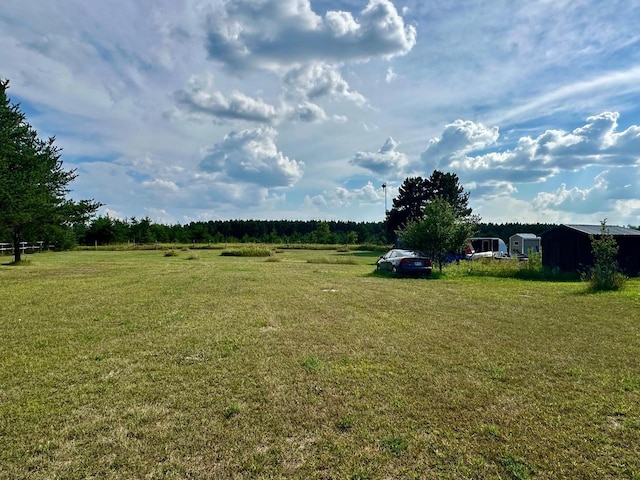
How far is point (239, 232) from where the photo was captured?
343 ft

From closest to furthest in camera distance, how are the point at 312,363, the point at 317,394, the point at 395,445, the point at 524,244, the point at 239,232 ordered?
the point at 395,445
the point at 317,394
the point at 312,363
the point at 524,244
the point at 239,232

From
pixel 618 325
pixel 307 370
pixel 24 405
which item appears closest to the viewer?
pixel 24 405

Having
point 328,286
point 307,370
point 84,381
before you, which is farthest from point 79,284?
point 307,370

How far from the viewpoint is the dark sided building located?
57.0 ft

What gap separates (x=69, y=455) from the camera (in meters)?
2.95

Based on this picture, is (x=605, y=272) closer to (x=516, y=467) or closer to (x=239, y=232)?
(x=516, y=467)

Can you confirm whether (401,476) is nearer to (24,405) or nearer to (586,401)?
(586,401)

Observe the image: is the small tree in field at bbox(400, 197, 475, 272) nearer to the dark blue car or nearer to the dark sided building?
the dark blue car

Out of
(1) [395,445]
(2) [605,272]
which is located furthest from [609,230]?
(1) [395,445]

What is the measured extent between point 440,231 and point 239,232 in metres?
90.5

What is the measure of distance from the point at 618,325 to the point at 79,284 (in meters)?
15.8

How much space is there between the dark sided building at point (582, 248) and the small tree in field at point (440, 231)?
4584mm

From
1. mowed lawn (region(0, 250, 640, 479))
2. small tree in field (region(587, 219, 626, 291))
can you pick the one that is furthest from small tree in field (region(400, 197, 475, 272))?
mowed lawn (region(0, 250, 640, 479))

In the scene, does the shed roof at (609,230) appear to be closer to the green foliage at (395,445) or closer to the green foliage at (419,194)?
the green foliage at (395,445)
